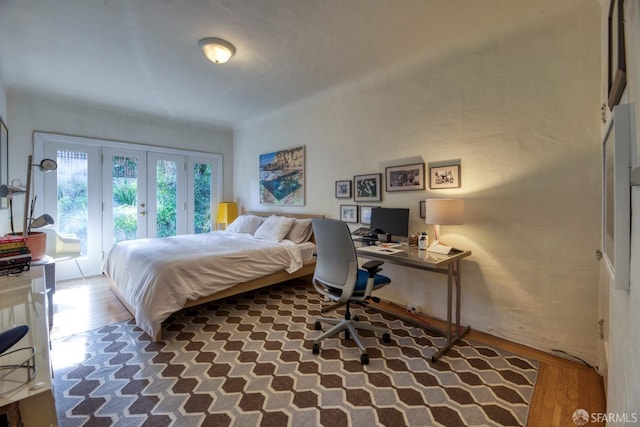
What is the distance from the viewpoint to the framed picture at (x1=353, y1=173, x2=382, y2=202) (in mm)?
3191

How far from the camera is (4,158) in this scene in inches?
126

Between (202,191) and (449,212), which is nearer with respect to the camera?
(449,212)

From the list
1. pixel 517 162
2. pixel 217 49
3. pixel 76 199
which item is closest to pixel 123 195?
pixel 76 199

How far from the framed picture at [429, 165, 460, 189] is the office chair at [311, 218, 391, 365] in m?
1.09

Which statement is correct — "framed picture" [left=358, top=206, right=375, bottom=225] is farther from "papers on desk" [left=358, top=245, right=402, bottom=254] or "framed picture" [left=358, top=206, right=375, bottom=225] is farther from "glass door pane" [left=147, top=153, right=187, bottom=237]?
"glass door pane" [left=147, top=153, right=187, bottom=237]

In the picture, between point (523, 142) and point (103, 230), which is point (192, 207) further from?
point (523, 142)

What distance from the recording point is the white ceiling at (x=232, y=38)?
2.06m

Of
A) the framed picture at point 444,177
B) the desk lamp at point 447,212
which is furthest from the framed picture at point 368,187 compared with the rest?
the desk lamp at point 447,212

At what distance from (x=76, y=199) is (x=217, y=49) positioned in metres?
3.31

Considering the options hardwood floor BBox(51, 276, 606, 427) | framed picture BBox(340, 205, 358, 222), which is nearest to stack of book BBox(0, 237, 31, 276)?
hardwood floor BBox(51, 276, 606, 427)

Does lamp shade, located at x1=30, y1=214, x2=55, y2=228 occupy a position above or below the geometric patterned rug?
above

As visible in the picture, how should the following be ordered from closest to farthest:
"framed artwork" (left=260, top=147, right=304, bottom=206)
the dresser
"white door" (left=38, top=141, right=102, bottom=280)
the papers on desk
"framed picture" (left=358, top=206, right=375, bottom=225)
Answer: the dresser, the papers on desk, "framed picture" (left=358, top=206, right=375, bottom=225), "white door" (left=38, top=141, right=102, bottom=280), "framed artwork" (left=260, top=147, right=304, bottom=206)

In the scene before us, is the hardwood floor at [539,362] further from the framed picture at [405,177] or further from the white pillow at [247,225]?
the white pillow at [247,225]

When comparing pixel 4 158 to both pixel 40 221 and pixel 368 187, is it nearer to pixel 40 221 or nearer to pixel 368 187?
pixel 40 221
